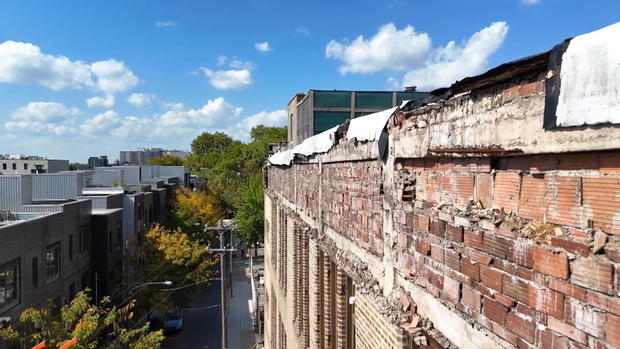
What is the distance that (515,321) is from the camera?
2.48 metres

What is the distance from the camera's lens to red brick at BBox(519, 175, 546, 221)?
2338 mm

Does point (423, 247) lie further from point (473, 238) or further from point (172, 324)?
point (172, 324)

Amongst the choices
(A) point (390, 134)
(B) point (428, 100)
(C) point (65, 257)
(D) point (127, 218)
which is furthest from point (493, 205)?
(D) point (127, 218)

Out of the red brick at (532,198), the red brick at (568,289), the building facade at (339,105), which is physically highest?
the building facade at (339,105)

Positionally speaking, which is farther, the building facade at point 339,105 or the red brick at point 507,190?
the building facade at point 339,105

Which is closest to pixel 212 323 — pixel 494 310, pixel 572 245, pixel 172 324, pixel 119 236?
pixel 172 324

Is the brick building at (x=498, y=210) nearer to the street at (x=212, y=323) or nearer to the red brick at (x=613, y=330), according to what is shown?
the red brick at (x=613, y=330)

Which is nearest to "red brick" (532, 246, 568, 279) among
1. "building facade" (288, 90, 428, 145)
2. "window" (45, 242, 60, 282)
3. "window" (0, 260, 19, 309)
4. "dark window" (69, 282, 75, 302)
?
"building facade" (288, 90, 428, 145)

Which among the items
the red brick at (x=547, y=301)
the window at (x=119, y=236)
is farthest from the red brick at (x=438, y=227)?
the window at (x=119, y=236)

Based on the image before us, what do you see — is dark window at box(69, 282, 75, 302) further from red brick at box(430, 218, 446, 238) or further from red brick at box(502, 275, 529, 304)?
red brick at box(502, 275, 529, 304)

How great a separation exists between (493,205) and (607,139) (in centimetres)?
89

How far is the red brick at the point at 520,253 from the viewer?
7.79 feet

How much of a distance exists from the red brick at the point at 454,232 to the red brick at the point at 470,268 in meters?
0.14

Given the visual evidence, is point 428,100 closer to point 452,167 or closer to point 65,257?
point 452,167
